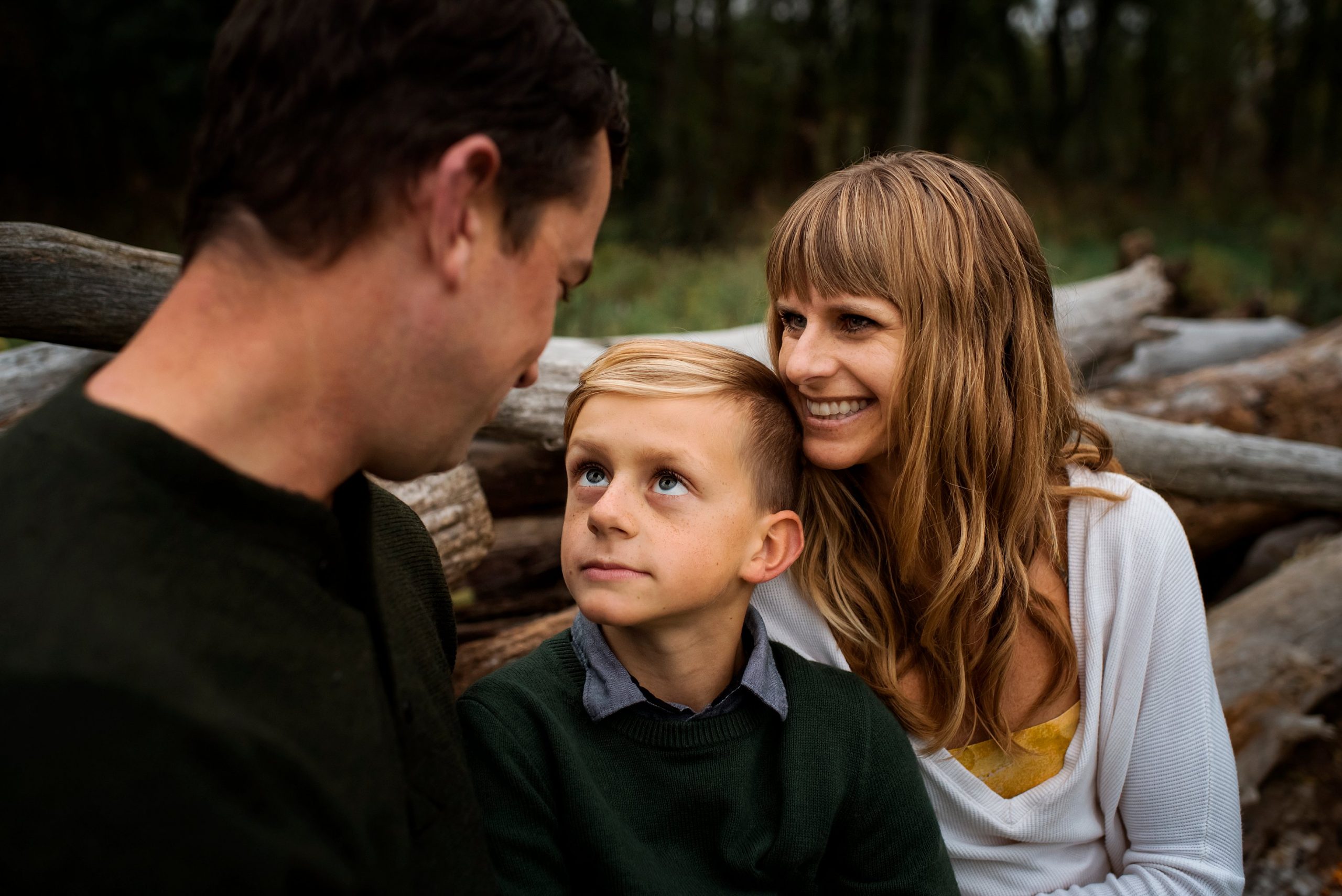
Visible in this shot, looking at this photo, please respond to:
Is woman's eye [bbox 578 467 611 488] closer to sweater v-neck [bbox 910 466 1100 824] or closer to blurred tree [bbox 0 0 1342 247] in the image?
sweater v-neck [bbox 910 466 1100 824]

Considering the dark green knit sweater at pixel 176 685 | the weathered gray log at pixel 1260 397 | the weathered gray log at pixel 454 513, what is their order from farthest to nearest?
1. the weathered gray log at pixel 1260 397
2. the weathered gray log at pixel 454 513
3. the dark green knit sweater at pixel 176 685

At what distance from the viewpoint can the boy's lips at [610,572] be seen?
5.59 feet

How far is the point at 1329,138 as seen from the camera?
733 inches

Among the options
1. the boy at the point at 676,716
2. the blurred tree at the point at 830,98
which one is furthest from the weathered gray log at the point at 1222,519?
the blurred tree at the point at 830,98

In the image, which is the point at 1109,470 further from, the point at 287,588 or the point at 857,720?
the point at 287,588

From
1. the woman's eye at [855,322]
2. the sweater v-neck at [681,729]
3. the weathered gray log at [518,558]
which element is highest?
the woman's eye at [855,322]

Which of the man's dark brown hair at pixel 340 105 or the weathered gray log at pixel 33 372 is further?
the weathered gray log at pixel 33 372

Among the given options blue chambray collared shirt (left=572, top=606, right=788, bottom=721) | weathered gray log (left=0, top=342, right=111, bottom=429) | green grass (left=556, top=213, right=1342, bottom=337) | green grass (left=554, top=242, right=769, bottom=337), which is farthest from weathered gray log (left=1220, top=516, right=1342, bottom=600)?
weathered gray log (left=0, top=342, right=111, bottom=429)

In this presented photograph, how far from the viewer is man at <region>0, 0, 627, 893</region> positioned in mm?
931

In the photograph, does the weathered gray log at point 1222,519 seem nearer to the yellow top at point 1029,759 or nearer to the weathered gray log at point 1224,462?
the weathered gray log at point 1224,462

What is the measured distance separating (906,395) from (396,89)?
1329 mm

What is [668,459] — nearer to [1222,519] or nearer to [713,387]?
[713,387]

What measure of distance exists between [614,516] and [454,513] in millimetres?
1420

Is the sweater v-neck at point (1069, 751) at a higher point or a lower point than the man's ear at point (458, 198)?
lower
